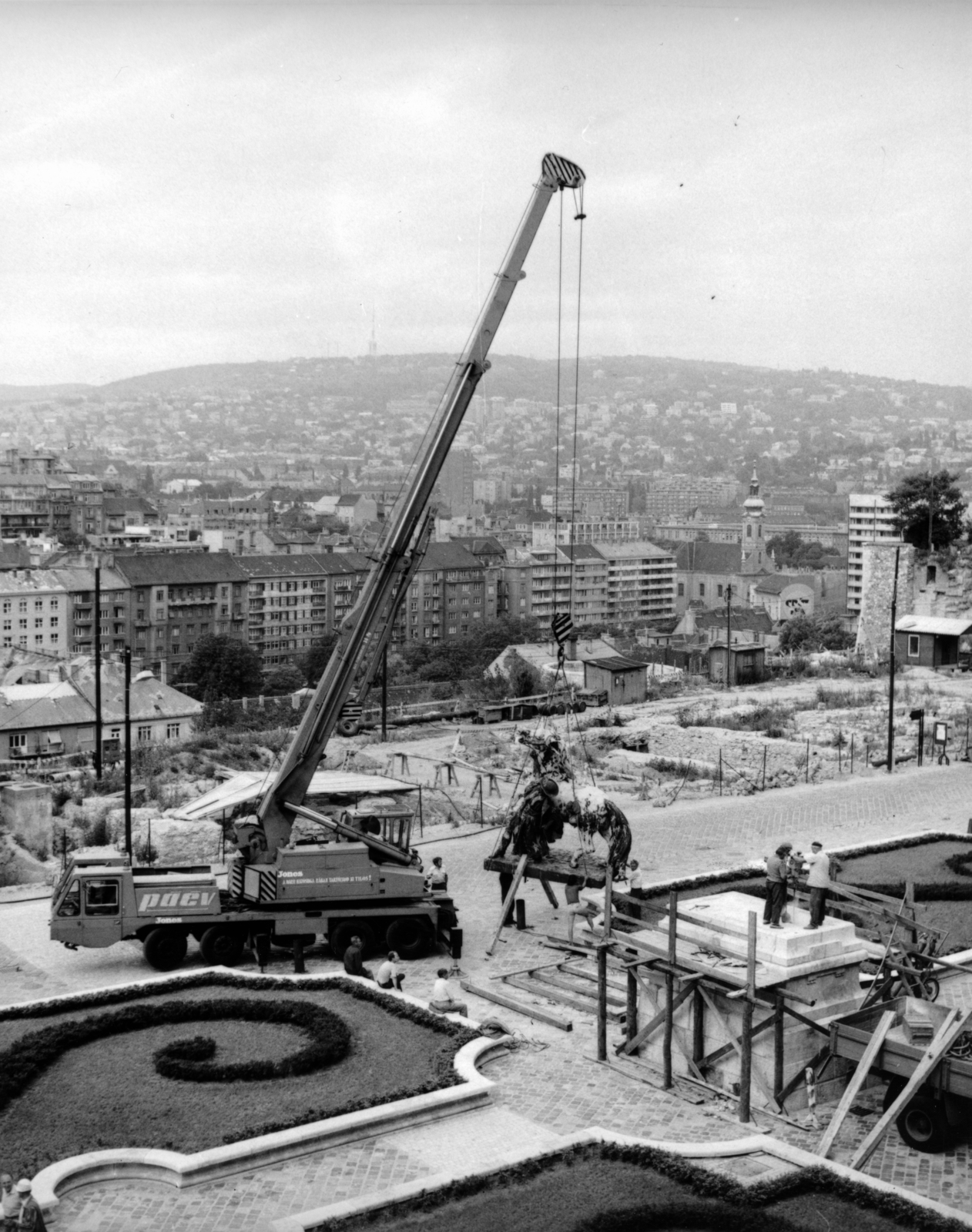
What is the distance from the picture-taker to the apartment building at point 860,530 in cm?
16625

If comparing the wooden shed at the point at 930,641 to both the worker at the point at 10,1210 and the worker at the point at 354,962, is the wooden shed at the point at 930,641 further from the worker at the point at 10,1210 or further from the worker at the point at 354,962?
the worker at the point at 10,1210

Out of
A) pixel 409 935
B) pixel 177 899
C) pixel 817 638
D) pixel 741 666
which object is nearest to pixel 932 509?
pixel 741 666

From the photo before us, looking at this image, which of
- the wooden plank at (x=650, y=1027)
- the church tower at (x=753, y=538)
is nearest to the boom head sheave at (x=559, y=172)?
the wooden plank at (x=650, y=1027)

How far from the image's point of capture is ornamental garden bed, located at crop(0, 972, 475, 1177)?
49.9ft

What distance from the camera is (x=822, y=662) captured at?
197 feet

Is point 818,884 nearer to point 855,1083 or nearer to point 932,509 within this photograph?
point 855,1083

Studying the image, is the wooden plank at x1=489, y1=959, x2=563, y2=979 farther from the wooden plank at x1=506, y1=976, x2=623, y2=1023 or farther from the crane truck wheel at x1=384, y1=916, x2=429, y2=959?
the crane truck wheel at x1=384, y1=916, x2=429, y2=959

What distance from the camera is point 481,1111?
52.0 ft

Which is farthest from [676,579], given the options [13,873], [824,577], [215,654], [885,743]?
[13,873]

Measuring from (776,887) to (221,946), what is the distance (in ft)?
25.6

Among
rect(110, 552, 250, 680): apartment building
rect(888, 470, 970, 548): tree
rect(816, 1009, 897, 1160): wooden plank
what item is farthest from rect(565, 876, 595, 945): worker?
rect(110, 552, 250, 680): apartment building

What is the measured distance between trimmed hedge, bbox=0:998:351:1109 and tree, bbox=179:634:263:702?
267 ft

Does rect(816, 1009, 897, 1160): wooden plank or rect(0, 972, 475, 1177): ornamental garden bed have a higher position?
rect(816, 1009, 897, 1160): wooden plank

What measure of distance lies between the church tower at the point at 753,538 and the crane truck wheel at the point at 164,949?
168m
